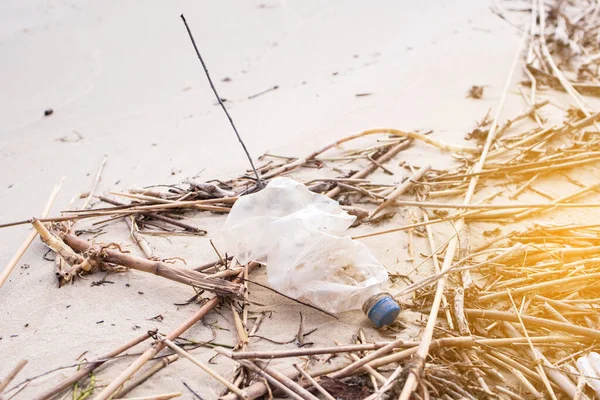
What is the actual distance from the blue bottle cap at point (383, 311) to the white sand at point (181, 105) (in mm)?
83

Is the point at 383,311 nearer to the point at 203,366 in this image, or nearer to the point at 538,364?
the point at 538,364

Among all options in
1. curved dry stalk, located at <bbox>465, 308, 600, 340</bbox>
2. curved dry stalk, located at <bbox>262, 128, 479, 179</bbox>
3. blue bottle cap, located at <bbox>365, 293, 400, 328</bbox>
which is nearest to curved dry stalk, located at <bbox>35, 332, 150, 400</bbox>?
blue bottle cap, located at <bbox>365, 293, 400, 328</bbox>

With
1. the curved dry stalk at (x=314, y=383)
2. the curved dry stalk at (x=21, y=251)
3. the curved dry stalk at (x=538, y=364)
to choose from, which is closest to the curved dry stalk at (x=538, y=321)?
the curved dry stalk at (x=538, y=364)

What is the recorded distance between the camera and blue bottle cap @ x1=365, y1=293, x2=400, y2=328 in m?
1.93

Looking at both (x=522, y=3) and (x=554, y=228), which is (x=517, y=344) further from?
(x=522, y=3)

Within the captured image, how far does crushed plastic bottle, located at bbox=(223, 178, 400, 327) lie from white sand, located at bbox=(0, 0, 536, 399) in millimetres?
104

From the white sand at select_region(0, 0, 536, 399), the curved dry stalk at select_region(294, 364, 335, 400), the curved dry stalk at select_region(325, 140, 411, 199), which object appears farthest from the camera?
the curved dry stalk at select_region(325, 140, 411, 199)

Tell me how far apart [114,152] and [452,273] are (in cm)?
255

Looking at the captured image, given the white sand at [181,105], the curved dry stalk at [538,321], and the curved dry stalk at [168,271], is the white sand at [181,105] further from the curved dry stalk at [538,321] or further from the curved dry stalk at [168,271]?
the curved dry stalk at [538,321]

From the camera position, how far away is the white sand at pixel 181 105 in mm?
2012

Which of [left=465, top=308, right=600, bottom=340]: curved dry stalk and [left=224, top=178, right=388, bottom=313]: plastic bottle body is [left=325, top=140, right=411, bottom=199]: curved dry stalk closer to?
[left=224, top=178, right=388, bottom=313]: plastic bottle body

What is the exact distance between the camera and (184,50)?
5.11 metres

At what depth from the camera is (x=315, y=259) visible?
6.81ft

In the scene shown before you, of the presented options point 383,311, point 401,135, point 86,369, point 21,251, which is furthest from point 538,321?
point 21,251
